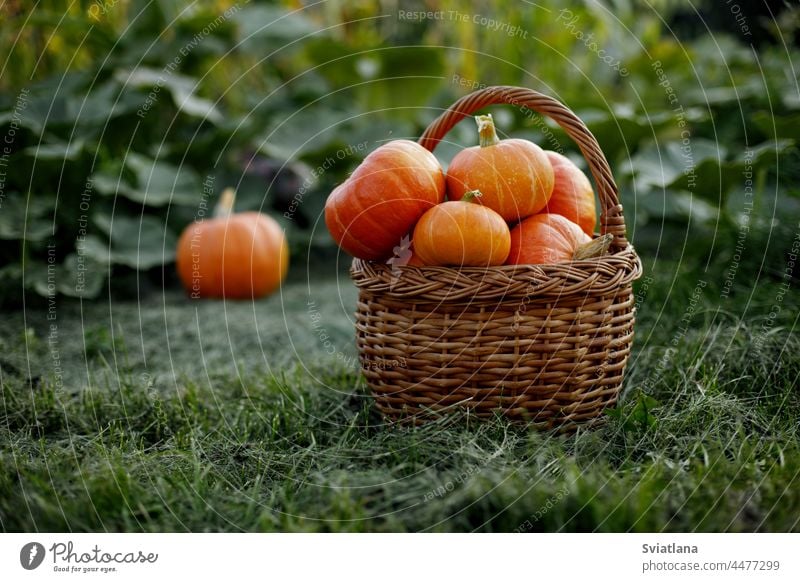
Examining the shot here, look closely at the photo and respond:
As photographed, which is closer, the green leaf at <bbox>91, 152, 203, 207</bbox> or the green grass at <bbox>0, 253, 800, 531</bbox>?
the green grass at <bbox>0, 253, 800, 531</bbox>

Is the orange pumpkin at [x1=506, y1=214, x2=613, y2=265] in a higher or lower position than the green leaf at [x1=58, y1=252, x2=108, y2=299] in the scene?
higher

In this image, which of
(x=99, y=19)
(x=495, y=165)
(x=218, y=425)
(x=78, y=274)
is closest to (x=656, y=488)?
(x=495, y=165)

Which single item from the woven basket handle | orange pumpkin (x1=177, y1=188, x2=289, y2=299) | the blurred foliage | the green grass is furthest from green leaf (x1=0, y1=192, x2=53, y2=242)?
the woven basket handle

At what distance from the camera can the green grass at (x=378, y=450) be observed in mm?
1072

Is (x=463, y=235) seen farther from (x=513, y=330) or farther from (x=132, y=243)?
(x=132, y=243)

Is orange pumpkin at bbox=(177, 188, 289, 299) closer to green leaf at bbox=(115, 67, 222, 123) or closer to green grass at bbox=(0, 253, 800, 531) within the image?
green leaf at bbox=(115, 67, 222, 123)

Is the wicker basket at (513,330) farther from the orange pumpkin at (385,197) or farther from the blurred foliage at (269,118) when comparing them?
the blurred foliage at (269,118)

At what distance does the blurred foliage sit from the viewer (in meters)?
2.75

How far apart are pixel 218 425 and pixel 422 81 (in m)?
2.64

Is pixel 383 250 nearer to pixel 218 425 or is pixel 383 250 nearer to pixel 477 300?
pixel 477 300

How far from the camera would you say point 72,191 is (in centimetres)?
291

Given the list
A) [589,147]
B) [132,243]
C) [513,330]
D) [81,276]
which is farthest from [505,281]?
[132,243]

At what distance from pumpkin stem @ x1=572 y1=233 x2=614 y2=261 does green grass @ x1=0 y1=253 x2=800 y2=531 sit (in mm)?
267

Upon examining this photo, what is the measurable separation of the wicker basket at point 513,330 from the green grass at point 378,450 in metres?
0.05
